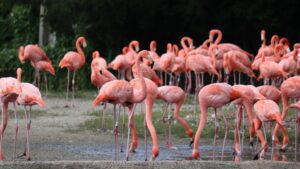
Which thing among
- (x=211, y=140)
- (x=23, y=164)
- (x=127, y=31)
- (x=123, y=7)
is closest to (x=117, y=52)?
(x=127, y=31)

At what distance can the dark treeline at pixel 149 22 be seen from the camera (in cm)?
1781

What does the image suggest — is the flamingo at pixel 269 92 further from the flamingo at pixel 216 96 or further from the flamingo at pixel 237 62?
the flamingo at pixel 237 62

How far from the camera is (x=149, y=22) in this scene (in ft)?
62.7

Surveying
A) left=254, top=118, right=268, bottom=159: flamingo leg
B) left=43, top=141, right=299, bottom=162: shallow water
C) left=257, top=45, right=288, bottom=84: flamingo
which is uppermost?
left=257, top=45, right=288, bottom=84: flamingo

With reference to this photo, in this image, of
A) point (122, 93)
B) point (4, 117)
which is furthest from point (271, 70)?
point (4, 117)

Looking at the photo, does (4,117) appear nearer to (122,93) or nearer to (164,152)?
(122,93)

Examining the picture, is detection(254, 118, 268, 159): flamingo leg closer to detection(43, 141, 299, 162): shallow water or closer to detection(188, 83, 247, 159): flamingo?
detection(43, 141, 299, 162): shallow water

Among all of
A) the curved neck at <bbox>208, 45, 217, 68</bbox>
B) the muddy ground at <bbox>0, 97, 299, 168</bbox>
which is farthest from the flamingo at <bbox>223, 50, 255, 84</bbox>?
the muddy ground at <bbox>0, 97, 299, 168</bbox>

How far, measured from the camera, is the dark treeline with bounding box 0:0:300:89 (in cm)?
1781

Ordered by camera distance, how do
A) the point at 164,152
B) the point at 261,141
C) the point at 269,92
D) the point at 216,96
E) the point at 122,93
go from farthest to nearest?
the point at 269,92, the point at 164,152, the point at 261,141, the point at 216,96, the point at 122,93

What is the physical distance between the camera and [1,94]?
8.42 m

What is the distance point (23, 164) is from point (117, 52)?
12.9 meters

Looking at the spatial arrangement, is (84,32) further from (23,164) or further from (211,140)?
(23,164)

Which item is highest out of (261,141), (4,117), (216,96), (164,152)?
(216,96)
